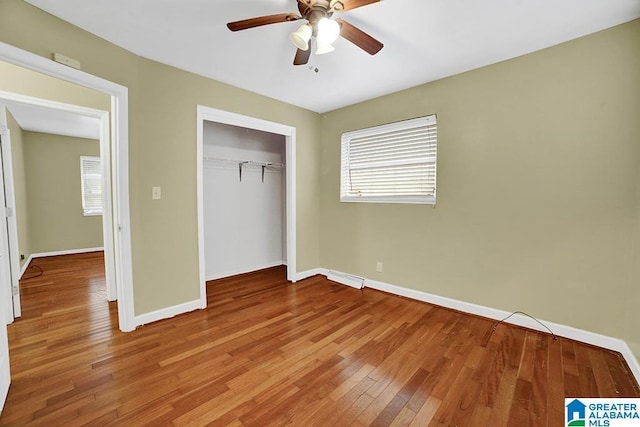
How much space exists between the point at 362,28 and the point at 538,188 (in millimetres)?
1987

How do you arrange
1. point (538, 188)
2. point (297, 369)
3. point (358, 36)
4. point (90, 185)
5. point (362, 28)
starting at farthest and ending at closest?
point (90, 185) → point (538, 188) → point (362, 28) → point (297, 369) → point (358, 36)

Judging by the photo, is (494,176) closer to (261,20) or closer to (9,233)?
(261,20)

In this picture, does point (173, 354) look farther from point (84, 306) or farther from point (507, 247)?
point (507, 247)

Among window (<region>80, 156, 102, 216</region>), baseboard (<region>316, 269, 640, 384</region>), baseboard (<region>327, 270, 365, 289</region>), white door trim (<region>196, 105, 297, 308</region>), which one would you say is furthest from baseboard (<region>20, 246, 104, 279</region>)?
baseboard (<region>316, 269, 640, 384</region>)

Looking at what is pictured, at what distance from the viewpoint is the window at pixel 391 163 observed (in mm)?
2971

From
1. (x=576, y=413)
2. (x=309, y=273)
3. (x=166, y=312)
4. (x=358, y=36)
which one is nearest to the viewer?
(x=576, y=413)

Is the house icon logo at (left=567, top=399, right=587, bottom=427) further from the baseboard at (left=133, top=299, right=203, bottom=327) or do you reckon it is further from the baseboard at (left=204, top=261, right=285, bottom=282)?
the baseboard at (left=204, top=261, right=285, bottom=282)

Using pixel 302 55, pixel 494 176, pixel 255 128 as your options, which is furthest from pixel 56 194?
pixel 494 176

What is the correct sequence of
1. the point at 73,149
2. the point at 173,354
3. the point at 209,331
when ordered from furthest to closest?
the point at 73,149 → the point at 209,331 → the point at 173,354

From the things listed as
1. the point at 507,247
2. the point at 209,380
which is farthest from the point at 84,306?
the point at 507,247

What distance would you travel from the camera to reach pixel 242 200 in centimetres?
417

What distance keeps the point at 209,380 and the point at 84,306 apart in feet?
7.25

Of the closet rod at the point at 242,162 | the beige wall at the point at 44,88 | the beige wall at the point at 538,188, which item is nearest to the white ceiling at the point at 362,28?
the beige wall at the point at 538,188

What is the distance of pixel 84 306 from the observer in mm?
2914
